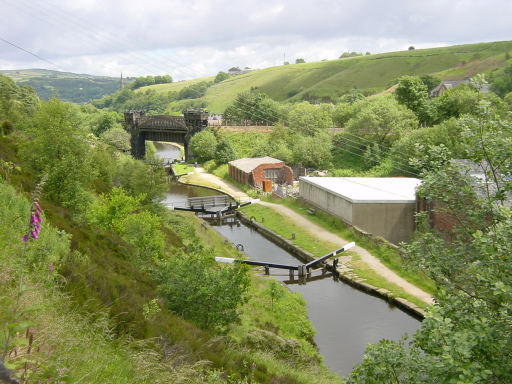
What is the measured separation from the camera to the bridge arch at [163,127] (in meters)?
67.8

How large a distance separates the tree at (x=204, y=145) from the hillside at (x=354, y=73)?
84.1 meters

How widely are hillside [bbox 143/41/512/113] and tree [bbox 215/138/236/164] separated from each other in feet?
288

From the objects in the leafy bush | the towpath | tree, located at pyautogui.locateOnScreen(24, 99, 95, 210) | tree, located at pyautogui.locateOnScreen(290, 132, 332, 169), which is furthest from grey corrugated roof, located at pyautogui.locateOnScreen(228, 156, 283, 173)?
the leafy bush

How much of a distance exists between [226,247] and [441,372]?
21.8 m

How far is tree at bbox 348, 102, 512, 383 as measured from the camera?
5820mm

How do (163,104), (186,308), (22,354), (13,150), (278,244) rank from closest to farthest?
(22,354) < (186,308) < (13,150) < (278,244) < (163,104)

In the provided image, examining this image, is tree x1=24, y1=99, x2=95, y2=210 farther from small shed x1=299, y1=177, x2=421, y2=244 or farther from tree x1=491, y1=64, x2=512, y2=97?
tree x1=491, y1=64, x2=512, y2=97

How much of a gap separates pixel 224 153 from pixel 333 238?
31.6 metres

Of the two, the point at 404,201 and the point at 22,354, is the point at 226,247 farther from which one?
the point at 22,354

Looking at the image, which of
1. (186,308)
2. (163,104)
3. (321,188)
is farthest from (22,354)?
(163,104)

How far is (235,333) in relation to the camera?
11.9m

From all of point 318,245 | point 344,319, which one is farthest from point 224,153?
point 344,319

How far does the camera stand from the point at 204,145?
61875 mm

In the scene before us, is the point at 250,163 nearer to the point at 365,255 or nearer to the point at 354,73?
the point at 365,255
